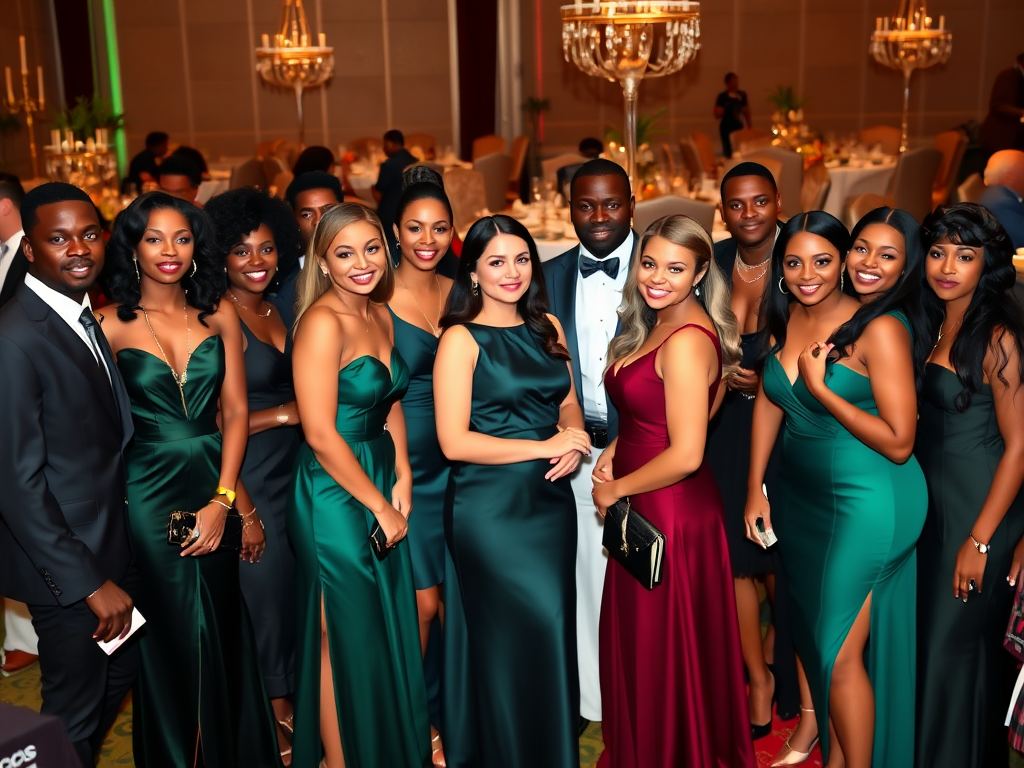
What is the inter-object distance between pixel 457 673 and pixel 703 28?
13.3 meters

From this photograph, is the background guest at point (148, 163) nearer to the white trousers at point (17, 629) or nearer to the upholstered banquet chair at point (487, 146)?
the upholstered banquet chair at point (487, 146)

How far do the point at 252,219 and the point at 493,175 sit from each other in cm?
748

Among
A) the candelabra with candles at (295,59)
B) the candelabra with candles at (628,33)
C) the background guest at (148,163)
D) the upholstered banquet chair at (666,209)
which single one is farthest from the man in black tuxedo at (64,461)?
the candelabra with candles at (295,59)

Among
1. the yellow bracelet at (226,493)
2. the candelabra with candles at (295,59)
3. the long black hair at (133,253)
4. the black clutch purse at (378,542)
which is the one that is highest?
the candelabra with candles at (295,59)

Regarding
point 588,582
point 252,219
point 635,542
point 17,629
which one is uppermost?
point 252,219

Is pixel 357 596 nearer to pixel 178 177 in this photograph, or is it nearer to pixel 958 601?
pixel 958 601

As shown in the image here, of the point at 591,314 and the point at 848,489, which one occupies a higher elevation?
the point at 591,314

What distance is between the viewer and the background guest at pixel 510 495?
2.84m

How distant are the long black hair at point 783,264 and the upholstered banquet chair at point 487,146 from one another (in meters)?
10.5

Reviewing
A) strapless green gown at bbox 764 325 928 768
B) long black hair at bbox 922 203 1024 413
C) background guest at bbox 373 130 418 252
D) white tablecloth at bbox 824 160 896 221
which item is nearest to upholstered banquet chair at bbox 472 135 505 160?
background guest at bbox 373 130 418 252

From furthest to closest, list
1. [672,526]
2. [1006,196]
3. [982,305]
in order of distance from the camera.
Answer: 1. [1006,196]
2. [672,526]
3. [982,305]

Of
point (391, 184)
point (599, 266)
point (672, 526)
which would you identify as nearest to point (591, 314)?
point (599, 266)

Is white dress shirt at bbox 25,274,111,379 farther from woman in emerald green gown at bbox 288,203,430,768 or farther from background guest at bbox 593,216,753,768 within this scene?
background guest at bbox 593,216,753,768

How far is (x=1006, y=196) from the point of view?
4.72m
